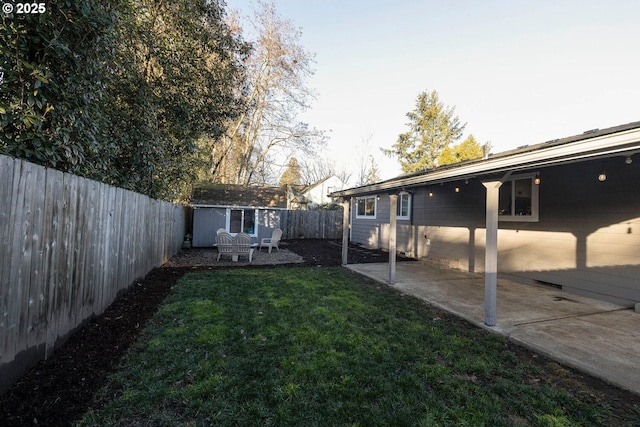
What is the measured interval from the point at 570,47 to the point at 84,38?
36.9ft

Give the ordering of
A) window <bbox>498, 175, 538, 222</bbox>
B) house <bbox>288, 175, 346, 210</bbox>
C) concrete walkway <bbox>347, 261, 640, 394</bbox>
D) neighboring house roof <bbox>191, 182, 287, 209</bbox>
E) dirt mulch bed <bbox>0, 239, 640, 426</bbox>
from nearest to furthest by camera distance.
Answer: dirt mulch bed <bbox>0, 239, 640, 426</bbox>
concrete walkway <bbox>347, 261, 640, 394</bbox>
window <bbox>498, 175, 538, 222</bbox>
neighboring house roof <bbox>191, 182, 287, 209</bbox>
house <bbox>288, 175, 346, 210</bbox>

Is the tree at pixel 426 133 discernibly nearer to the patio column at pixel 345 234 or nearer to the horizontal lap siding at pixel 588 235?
the patio column at pixel 345 234

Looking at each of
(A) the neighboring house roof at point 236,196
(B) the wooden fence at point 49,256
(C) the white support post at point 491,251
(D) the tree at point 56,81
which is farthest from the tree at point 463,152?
(B) the wooden fence at point 49,256

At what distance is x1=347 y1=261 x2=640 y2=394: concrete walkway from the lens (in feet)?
9.78

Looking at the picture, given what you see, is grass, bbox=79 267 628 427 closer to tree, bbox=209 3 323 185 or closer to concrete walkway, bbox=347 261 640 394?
concrete walkway, bbox=347 261 640 394

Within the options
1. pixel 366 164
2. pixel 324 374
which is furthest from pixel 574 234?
pixel 366 164

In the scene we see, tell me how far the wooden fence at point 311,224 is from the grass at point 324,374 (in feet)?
40.2

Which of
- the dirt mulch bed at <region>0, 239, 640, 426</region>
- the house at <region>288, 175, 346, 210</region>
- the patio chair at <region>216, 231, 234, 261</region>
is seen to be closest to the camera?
the dirt mulch bed at <region>0, 239, 640, 426</region>

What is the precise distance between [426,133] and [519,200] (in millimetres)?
21231

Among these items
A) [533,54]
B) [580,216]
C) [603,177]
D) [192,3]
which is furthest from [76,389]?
[533,54]

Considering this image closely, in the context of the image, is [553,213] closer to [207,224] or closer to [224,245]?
[224,245]

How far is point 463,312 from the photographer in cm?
457

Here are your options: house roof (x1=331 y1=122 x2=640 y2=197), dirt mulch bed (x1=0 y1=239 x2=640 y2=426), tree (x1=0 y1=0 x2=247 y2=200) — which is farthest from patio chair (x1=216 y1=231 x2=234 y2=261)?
house roof (x1=331 y1=122 x2=640 y2=197)

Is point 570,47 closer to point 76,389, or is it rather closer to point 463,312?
point 463,312
